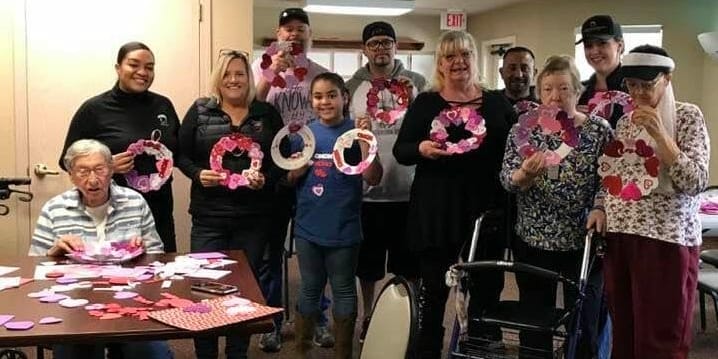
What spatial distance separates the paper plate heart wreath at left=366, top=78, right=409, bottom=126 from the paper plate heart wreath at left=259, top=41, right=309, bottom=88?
13.9 inches

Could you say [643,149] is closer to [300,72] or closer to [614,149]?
[614,149]

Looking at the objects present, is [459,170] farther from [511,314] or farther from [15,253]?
[15,253]

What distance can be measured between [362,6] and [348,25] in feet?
6.47

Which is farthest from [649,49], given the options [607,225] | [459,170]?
[459,170]

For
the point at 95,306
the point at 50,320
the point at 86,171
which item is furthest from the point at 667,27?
the point at 50,320

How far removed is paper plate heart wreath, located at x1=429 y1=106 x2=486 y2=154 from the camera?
282cm

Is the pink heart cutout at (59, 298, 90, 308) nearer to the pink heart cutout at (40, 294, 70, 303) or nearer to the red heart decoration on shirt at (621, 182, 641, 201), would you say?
the pink heart cutout at (40, 294, 70, 303)

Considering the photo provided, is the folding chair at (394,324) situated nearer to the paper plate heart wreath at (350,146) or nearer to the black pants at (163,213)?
the paper plate heart wreath at (350,146)

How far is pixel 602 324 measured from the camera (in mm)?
3020

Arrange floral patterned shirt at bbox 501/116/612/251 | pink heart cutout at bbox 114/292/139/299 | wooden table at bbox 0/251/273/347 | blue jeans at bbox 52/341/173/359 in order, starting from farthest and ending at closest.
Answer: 1. floral patterned shirt at bbox 501/116/612/251
2. blue jeans at bbox 52/341/173/359
3. pink heart cutout at bbox 114/292/139/299
4. wooden table at bbox 0/251/273/347

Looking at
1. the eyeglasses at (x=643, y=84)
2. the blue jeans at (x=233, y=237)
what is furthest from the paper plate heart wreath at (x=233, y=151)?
the eyeglasses at (x=643, y=84)

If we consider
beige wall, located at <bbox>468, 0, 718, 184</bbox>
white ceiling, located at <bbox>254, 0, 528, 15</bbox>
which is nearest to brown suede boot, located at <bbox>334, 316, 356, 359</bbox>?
beige wall, located at <bbox>468, 0, 718, 184</bbox>

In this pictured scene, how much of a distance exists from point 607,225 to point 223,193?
1508 millimetres

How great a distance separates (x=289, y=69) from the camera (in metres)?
3.34
